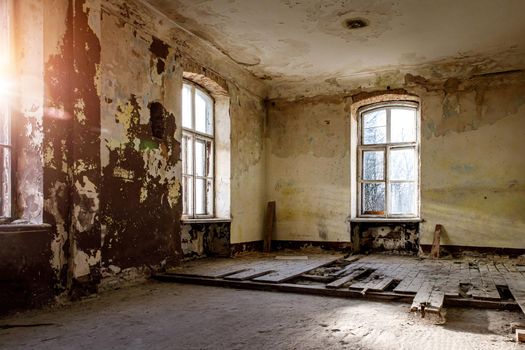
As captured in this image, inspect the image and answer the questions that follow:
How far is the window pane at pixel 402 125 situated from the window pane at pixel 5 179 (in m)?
5.45

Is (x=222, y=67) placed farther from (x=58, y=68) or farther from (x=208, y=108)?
(x=58, y=68)

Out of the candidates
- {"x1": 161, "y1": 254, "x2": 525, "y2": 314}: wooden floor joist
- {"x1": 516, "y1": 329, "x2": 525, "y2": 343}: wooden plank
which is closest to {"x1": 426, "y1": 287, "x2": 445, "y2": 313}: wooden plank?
{"x1": 161, "y1": 254, "x2": 525, "y2": 314}: wooden floor joist

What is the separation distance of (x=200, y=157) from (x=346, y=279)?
2.83 meters

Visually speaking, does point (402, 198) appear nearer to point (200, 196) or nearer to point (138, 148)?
point (200, 196)

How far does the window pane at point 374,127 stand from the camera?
702cm

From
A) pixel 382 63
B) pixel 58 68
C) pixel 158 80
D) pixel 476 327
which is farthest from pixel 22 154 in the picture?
pixel 382 63

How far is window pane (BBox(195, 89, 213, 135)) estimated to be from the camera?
595 centimetres

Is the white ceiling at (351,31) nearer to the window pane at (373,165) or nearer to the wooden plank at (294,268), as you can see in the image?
the window pane at (373,165)

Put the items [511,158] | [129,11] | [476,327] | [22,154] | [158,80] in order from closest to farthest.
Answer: [476,327]
[22,154]
[129,11]
[158,80]
[511,158]

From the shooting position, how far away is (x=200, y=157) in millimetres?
6051

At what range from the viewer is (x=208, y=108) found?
6246 mm

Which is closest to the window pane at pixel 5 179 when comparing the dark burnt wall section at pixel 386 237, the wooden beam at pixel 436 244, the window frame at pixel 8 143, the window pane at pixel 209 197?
the window frame at pixel 8 143

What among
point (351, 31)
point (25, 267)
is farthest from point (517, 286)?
point (25, 267)

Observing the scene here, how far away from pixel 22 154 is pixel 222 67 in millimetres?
3336
